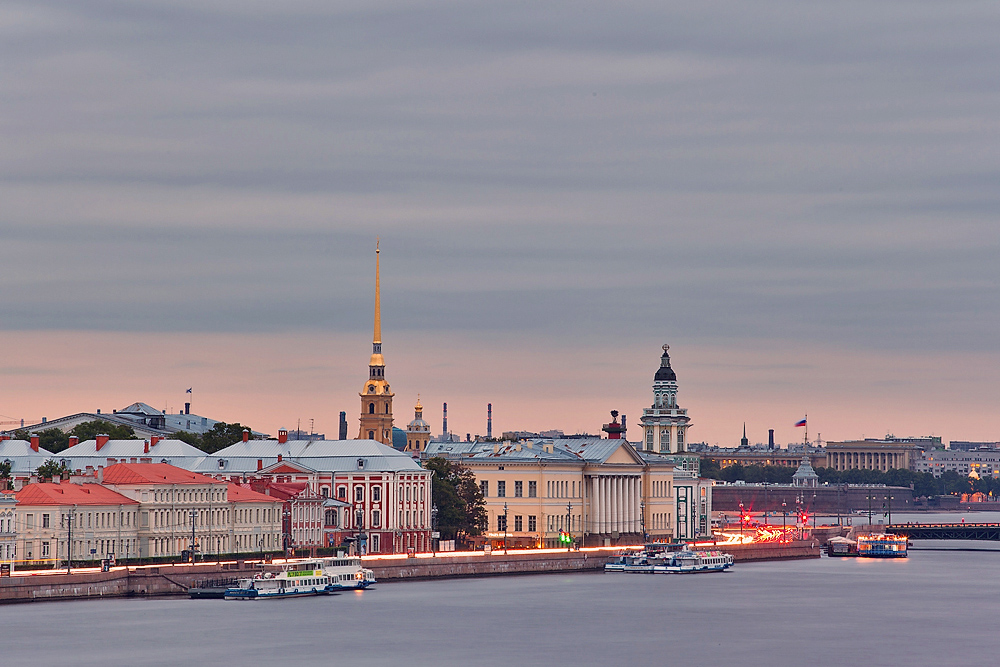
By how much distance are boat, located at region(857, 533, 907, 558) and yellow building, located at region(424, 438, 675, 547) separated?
24.9m

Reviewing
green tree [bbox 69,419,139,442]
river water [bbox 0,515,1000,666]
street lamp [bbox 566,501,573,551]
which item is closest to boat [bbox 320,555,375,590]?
river water [bbox 0,515,1000,666]

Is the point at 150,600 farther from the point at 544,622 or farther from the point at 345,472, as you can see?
the point at 345,472

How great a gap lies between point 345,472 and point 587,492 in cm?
2848

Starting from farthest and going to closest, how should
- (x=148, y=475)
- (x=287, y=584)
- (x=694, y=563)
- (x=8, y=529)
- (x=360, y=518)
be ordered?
(x=694, y=563)
(x=360, y=518)
(x=148, y=475)
(x=287, y=584)
(x=8, y=529)

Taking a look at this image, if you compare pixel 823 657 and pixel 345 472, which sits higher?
pixel 345 472

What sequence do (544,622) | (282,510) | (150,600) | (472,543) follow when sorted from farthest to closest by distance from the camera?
1. (472,543)
2. (282,510)
3. (150,600)
4. (544,622)

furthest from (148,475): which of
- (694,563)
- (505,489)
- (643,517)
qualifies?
(643,517)

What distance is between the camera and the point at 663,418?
19388cm

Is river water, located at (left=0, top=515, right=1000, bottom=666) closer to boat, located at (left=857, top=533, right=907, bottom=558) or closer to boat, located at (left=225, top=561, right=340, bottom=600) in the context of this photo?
boat, located at (left=225, top=561, right=340, bottom=600)

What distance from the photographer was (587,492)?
173125 mm

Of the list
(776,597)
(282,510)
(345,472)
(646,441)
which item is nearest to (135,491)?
(282,510)

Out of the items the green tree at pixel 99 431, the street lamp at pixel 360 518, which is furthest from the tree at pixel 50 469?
the street lamp at pixel 360 518

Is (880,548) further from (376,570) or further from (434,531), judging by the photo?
(376,570)

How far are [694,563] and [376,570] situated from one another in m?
34.4
